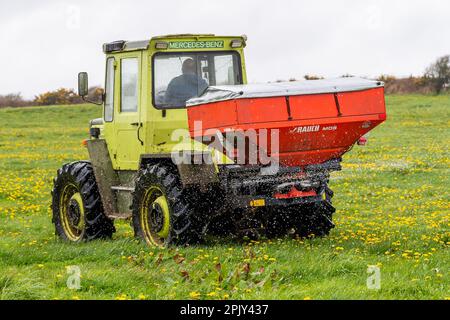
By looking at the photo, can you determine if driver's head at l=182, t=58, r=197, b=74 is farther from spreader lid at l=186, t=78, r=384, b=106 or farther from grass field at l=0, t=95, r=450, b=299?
grass field at l=0, t=95, r=450, b=299

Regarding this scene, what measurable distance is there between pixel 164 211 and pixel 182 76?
192 cm

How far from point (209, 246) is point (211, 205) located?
1.76 ft

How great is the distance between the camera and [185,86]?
11.8m

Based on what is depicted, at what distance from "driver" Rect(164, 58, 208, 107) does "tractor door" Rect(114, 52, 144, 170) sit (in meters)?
0.45

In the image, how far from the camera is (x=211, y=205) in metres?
11.2

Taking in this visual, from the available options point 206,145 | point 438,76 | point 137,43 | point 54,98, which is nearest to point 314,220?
point 206,145

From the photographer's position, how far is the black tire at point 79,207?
12828 millimetres

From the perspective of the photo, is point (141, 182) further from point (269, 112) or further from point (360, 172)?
point (360, 172)

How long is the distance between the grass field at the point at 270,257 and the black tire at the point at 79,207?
37cm

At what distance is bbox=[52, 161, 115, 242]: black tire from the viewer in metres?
12.8

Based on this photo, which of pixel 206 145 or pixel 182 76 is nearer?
pixel 206 145

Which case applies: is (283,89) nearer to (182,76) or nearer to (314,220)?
(182,76)

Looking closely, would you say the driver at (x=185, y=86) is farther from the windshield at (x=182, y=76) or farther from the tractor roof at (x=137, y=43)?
the tractor roof at (x=137, y=43)

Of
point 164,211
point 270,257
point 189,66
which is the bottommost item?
point 270,257
